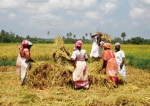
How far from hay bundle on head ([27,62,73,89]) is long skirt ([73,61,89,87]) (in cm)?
32

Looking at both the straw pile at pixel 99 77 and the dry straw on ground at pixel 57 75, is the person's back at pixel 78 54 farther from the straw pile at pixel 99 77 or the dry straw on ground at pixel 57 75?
the straw pile at pixel 99 77

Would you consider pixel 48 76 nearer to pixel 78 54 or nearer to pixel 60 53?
pixel 60 53

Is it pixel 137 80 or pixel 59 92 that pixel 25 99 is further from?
pixel 137 80

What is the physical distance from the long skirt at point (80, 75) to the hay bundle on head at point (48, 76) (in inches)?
12.4

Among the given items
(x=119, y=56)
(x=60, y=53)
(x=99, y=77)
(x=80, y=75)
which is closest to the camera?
(x=80, y=75)

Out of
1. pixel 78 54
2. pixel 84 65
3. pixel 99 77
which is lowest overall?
pixel 99 77

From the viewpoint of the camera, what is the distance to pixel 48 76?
6.36 metres

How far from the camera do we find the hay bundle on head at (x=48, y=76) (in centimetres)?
628

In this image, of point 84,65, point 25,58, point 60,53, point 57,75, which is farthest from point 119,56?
point 25,58

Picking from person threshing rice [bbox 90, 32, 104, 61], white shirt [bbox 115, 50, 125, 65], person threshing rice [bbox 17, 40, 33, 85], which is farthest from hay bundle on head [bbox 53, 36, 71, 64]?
white shirt [bbox 115, 50, 125, 65]

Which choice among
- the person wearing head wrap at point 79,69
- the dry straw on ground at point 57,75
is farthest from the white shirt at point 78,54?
the dry straw on ground at point 57,75

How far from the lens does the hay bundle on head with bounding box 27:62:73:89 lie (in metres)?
6.28

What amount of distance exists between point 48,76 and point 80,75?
107 centimetres

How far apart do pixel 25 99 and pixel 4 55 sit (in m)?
10.1
